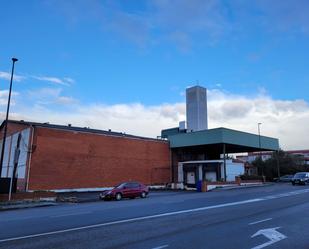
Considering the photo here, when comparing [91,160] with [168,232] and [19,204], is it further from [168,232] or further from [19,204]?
[168,232]

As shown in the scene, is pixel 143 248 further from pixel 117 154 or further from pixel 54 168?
pixel 117 154

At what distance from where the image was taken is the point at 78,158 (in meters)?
40.2

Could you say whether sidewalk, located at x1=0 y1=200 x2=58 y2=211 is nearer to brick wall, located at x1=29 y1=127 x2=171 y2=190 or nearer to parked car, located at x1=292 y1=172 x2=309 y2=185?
brick wall, located at x1=29 y1=127 x2=171 y2=190

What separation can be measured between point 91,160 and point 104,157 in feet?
6.55

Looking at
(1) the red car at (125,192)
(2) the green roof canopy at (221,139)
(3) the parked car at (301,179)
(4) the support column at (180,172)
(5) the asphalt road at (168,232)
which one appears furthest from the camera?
(4) the support column at (180,172)

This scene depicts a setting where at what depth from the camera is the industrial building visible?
122ft

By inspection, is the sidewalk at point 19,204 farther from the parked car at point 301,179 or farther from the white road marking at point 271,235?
the parked car at point 301,179

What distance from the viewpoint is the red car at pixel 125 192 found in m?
29.3

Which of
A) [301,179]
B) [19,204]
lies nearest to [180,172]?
[301,179]

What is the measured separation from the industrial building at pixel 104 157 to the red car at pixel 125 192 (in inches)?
327

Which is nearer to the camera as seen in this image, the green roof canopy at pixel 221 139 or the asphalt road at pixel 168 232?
the asphalt road at pixel 168 232

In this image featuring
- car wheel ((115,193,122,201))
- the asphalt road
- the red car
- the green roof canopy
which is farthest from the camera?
the green roof canopy

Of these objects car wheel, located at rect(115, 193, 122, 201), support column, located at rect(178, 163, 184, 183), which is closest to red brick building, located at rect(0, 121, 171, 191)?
support column, located at rect(178, 163, 184, 183)

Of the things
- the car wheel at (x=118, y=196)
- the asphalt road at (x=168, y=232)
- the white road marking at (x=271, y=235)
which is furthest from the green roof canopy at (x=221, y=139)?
the white road marking at (x=271, y=235)
